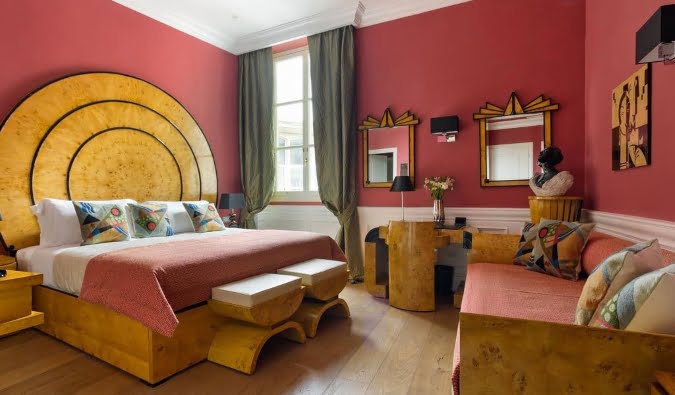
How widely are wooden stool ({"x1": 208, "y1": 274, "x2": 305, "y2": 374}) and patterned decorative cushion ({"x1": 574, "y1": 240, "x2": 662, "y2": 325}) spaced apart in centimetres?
151

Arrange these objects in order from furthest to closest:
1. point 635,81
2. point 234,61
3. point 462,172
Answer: point 234,61, point 462,172, point 635,81

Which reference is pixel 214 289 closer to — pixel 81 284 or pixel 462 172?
pixel 81 284

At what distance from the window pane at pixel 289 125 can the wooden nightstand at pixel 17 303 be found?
303 centimetres

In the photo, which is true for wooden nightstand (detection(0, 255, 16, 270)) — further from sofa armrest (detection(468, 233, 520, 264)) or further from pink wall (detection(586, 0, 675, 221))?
pink wall (detection(586, 0, 675, 221))

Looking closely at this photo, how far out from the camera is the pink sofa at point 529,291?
148 cm

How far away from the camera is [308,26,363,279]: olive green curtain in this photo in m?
3.96

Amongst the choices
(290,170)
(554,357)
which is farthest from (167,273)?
(290,170)

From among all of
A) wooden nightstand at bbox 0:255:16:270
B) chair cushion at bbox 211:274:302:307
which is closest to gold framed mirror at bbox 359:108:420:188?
chair cushion at bbox 211:274:302:307

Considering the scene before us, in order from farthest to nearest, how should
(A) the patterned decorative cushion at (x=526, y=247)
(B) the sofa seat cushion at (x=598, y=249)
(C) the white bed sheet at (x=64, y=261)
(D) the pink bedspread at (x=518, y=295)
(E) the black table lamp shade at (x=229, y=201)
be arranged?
(E) the black table lamp shade at (x=229, y=201)
(A) the patterned decorative cushion at (x=526, y=247)
(C) the white bed sheet at (x=64, y=261)
(B) the sofa seat cushion at (x=598, y=249)
(D) the pink bedspread at (x=518, y=295)

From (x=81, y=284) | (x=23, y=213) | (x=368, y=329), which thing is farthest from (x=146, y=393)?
(x=23, y=213)

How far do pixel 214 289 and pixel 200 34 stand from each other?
11.7 feet

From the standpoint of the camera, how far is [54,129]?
293 centimetres

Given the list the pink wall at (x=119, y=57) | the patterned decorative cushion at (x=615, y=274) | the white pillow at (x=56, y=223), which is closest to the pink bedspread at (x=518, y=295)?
the patterned decorative cushion at (x=615, y=274)

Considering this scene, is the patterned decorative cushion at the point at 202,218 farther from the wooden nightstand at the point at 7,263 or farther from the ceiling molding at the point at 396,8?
the ceiling molding at the point at 396,8
